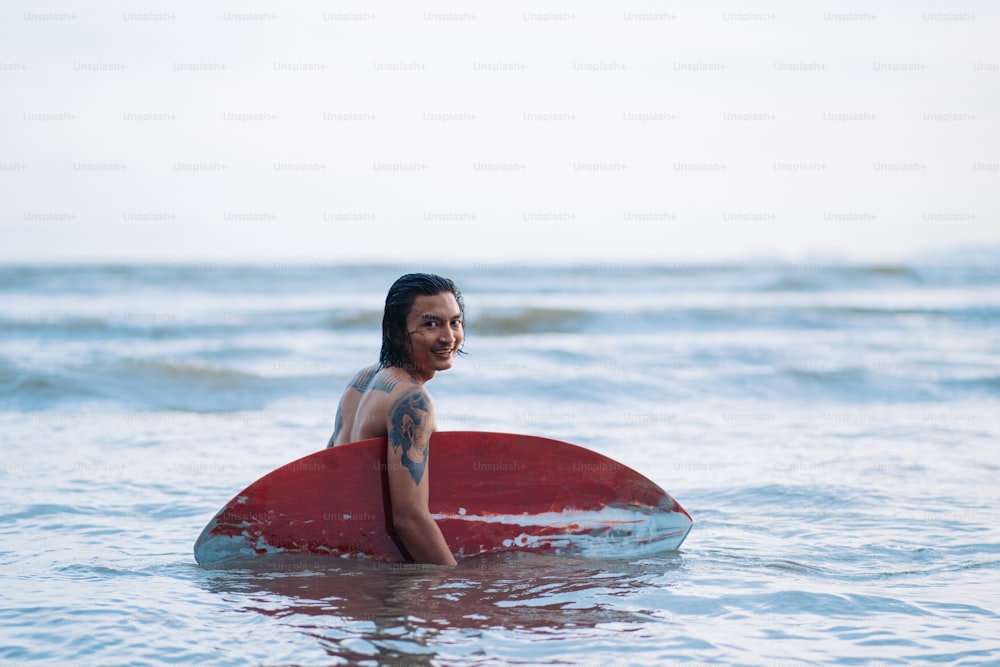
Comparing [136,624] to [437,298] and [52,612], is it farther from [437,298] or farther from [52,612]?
[437,298]

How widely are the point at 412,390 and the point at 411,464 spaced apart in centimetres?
28

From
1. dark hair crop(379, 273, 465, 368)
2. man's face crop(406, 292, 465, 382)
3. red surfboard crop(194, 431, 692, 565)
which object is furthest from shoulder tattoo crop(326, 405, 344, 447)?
man's face crop(406, 292, 465, 382)

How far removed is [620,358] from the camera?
12.5m

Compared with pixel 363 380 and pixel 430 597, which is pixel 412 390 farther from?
pixel 430 597

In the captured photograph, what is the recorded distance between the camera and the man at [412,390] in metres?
4.09

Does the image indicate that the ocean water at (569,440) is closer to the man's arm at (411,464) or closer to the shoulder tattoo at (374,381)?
the man's arm at (411,464)

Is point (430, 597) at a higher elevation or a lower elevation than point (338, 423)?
lower

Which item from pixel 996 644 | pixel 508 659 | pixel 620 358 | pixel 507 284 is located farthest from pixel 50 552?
pixel 507 284

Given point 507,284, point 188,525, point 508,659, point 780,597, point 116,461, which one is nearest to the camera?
point 508,659

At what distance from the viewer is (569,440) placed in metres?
7.54

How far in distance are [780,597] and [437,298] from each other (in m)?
1.74

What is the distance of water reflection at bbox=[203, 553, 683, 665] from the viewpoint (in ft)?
11.8

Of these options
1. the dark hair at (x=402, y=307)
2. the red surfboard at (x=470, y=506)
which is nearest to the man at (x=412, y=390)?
the dark hair at (x=402, y=307)

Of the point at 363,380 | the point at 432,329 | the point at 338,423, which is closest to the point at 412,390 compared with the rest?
the point at 432,329
